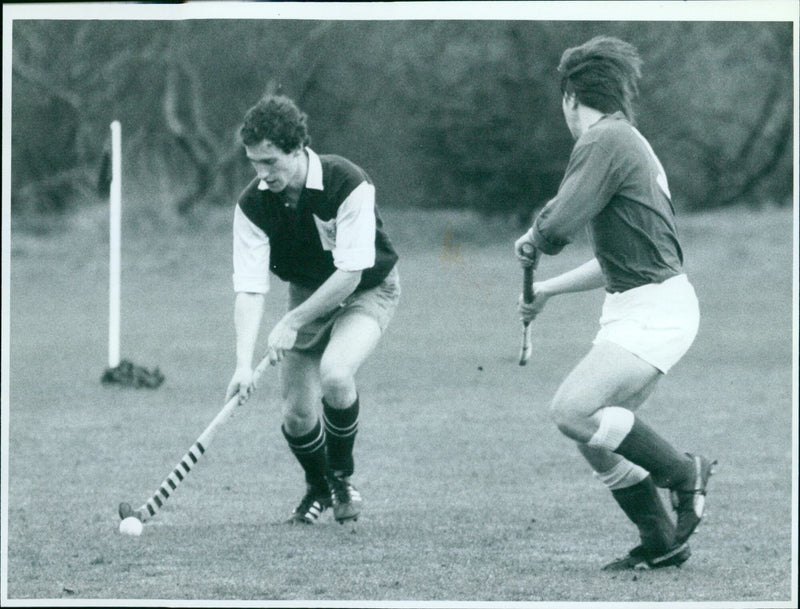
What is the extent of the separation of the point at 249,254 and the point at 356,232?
1.48 ft

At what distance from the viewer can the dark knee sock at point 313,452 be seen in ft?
20.9

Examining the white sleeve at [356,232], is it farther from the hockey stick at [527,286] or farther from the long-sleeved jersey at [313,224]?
the hockey stick at [527,286]

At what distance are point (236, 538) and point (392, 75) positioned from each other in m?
4.42

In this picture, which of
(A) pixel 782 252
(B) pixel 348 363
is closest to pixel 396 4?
(B) pixel 348 363

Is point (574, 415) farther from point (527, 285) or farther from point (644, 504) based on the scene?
point (527, 285)

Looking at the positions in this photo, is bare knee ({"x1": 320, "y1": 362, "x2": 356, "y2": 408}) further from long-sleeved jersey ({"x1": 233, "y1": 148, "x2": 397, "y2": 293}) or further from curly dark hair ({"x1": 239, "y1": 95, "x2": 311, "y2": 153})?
curly dark hair ({"x1": 239, "y1": 95, "x2": 311, "y2": 153})

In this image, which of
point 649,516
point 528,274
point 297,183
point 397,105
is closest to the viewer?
point 649,516

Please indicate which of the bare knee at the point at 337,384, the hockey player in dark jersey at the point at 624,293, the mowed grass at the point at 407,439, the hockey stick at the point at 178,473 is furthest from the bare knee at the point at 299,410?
the hockey player in dark jersey at the point at 624,293

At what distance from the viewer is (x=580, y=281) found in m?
5.59

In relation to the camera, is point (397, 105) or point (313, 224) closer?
point (313, 224)

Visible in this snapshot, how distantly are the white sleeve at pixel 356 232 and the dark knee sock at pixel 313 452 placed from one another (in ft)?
2.64

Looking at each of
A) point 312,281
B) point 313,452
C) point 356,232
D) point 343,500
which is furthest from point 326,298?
point 343,500

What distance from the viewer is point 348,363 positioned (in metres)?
6.14

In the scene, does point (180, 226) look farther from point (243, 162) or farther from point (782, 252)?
point (782, 252)
